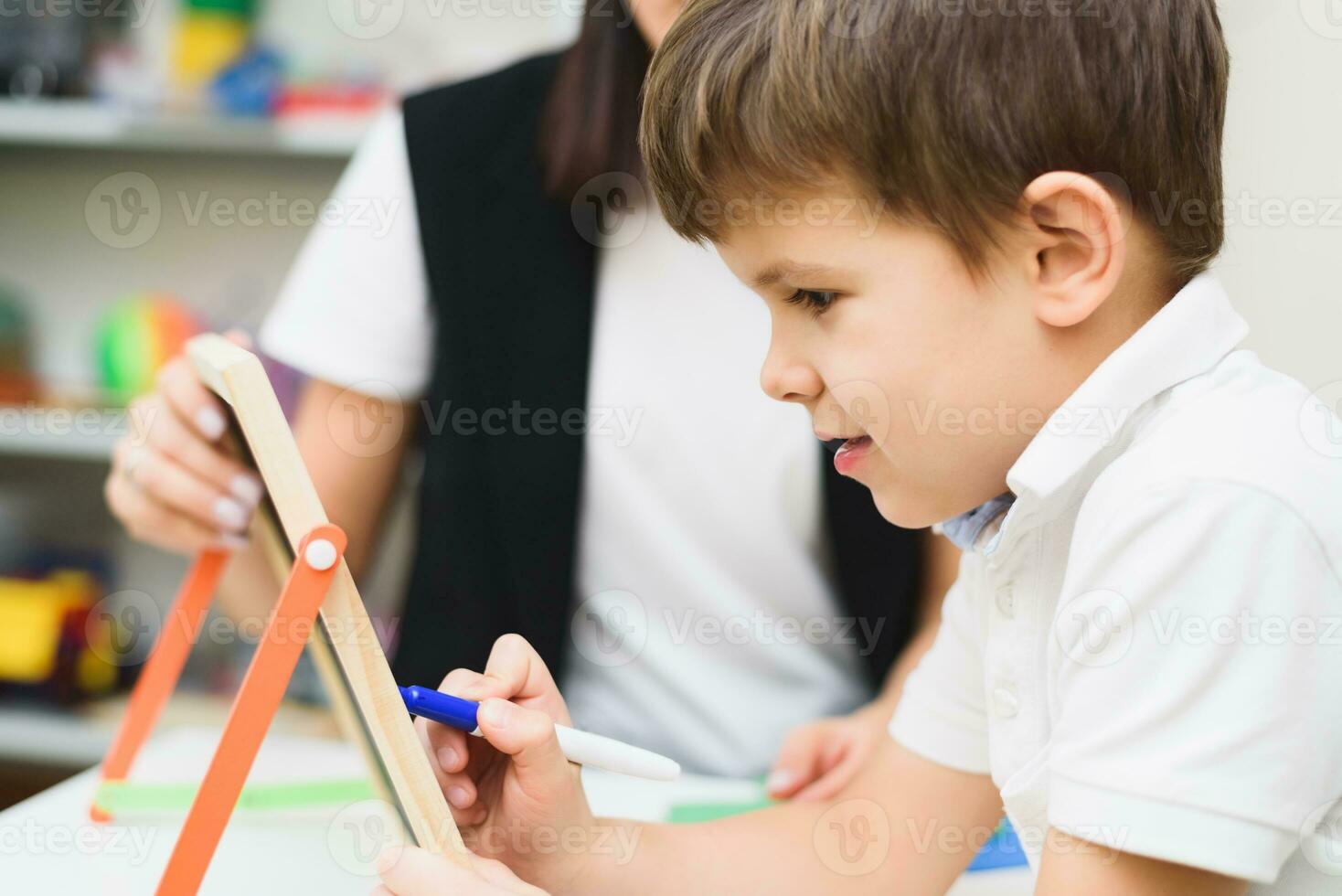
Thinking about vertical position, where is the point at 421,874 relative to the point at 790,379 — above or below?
below

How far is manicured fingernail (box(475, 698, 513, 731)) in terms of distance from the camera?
0.51 meters

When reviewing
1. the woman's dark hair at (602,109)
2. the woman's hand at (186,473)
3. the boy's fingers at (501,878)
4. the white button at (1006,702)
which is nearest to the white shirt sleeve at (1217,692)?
the white button at (1006,702)

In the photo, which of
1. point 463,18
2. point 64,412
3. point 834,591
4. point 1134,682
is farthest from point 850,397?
point 64,412

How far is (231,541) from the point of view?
2.54ft

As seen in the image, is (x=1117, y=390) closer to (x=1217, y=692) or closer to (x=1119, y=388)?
(x=1119, y=388)

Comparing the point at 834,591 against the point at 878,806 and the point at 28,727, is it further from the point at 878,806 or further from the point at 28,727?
the point at 28,727

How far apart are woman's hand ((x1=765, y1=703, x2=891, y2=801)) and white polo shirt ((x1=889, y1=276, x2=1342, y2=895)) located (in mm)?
303

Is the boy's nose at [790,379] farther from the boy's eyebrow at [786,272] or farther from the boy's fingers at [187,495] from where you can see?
the boy's fingers at [187,495]

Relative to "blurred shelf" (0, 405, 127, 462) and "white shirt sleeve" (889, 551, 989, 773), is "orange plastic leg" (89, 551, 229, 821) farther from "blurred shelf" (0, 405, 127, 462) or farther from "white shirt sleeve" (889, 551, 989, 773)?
"blurred shelf" (0, 405, 127, 462)

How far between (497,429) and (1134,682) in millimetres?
645

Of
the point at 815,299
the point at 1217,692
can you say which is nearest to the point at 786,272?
the point at 815,299

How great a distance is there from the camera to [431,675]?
101 cm

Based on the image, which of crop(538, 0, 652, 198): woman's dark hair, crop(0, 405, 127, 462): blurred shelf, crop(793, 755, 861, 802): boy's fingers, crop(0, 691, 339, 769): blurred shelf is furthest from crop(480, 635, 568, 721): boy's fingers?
crop(0, 405, 127, 462): blurred shelf

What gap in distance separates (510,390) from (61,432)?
88 centimetres
